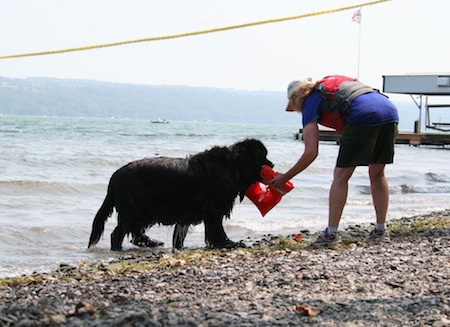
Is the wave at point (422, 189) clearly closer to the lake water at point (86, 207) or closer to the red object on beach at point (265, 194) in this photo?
the lake water at point (86, 207)

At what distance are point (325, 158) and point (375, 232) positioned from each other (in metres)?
20.4

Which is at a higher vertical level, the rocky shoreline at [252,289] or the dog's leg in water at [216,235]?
the rocky shoreline at [252,289]

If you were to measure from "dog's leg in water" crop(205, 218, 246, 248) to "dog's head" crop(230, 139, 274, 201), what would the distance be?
0.53 m

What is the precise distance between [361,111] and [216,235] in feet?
7.30

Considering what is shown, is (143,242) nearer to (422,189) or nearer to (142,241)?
(142,241)

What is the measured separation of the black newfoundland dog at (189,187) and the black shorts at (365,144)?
1.45 meters

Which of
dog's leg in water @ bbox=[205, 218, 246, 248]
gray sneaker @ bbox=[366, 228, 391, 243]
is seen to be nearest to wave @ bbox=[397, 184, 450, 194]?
dog's leg in water @ bbox=[205, 218, 246, 248]

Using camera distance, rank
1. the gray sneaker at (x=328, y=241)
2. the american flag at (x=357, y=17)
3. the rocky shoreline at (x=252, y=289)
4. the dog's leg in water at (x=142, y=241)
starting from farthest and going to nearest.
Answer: the american flag at (x=357, y=17) → the dog's leg in water at (x=142, y=241) → the gray sneaker at (x=328, y=241) → the rocky shoreline at (x=252, y=289)

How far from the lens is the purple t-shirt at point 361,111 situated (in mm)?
6750

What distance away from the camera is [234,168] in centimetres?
809

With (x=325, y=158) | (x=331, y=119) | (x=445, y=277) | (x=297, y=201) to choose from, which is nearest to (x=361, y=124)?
(x=331, y=119)

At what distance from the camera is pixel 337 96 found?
682 cm

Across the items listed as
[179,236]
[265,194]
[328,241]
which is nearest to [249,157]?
[265,194]

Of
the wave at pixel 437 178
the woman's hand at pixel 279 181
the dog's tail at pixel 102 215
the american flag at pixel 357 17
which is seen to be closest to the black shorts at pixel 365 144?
the woman's hand at pixel 279 181
